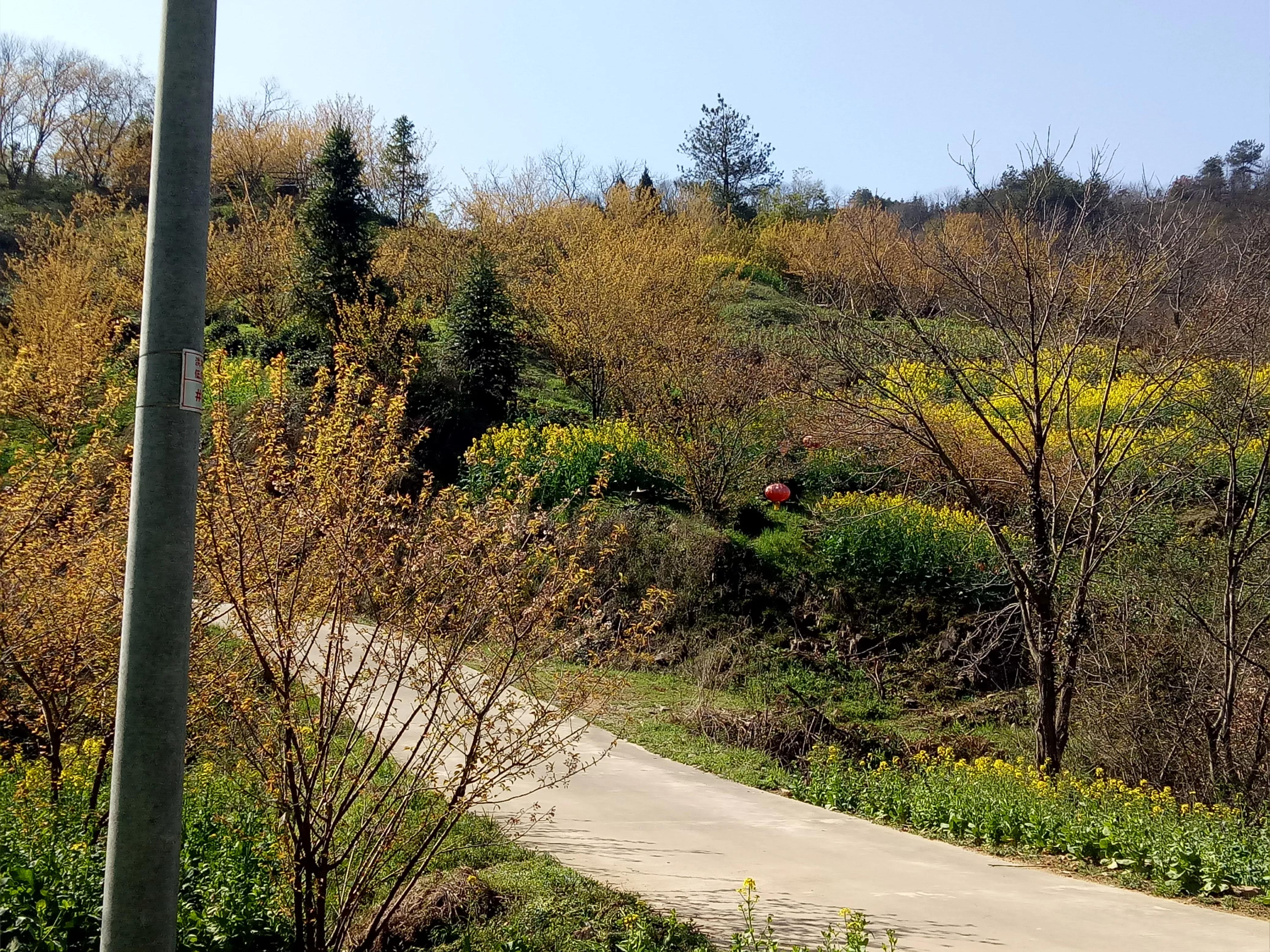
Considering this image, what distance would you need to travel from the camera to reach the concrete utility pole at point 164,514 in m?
2.90

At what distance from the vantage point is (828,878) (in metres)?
5.79

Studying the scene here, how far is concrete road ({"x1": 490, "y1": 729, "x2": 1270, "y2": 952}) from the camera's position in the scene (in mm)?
4816

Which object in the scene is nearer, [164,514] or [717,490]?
[164,514]

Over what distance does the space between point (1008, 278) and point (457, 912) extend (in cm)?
770

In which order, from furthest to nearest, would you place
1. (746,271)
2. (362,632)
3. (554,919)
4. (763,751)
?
(746,271), (763,751), (554,919), (362,632)

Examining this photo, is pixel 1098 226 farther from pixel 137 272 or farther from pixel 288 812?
pixel 137 272

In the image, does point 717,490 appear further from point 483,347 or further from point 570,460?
point 483,347

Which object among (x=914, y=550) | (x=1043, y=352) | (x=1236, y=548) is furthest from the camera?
(x=914, y=550)

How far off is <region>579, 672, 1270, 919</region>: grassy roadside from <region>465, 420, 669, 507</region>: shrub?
13.9 ft

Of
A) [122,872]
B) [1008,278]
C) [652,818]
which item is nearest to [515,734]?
[122,872]

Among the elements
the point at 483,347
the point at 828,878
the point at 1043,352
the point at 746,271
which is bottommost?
the point at 828,878

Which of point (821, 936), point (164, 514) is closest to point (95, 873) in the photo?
point (164, 514)

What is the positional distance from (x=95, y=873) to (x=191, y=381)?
2.97 metres

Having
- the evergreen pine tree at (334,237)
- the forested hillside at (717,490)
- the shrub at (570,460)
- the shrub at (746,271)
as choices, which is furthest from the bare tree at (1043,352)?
the shrub at (746,271)
